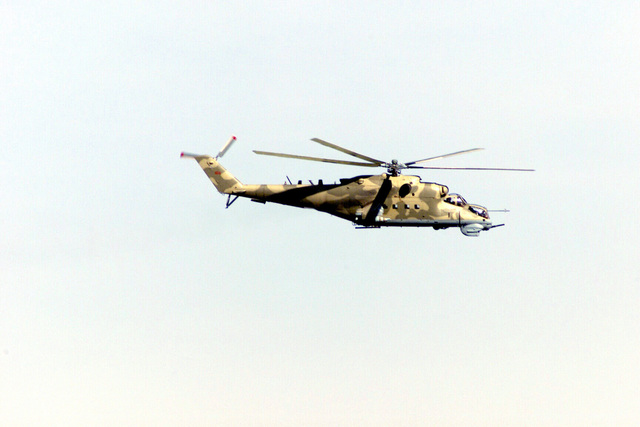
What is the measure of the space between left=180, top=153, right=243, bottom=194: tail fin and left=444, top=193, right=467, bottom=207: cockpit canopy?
1594 cm

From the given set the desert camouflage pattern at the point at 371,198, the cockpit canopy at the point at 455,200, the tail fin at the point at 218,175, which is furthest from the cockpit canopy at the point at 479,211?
the tail fin at the point at 218,175

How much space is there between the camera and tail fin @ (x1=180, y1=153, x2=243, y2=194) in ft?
219

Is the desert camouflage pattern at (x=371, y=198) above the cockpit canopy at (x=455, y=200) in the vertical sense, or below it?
below

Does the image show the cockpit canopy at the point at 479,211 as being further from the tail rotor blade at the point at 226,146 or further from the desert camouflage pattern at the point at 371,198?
the tail rotor blade at the point at 226,146

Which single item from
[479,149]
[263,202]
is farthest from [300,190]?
[479,149]

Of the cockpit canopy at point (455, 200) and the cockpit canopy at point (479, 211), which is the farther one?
the cockpit canopy at point (479, 211)

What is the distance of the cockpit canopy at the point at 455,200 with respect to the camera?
6688 centimetres

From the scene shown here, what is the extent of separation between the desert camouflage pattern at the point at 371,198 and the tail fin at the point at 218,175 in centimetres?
55

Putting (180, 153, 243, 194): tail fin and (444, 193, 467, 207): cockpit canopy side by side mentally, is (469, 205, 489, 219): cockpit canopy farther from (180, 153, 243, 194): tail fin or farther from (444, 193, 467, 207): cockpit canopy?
(180, 153, 243, 194): tail fin

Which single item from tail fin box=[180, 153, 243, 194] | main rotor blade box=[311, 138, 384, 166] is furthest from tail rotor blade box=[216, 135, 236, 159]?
main rotor blade box=[311, 138, 384, 166]

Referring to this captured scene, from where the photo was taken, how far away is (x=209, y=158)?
224ft

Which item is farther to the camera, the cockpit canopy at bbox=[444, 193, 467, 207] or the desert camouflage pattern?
the cockpit canopy at bbox=[444, 193, 467, 207]

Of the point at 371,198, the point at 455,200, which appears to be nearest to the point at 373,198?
the point at 371,198

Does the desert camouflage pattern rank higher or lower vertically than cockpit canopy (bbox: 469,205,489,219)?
lower
